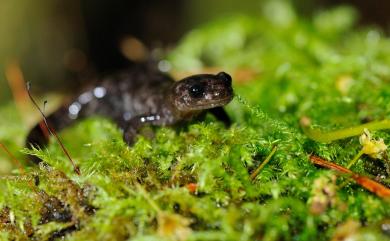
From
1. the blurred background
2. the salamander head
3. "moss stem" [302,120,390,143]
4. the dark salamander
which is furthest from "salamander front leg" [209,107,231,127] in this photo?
the blurred background

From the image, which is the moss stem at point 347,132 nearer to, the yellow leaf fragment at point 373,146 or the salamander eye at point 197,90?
the yellow leaf fragment at point 373,146

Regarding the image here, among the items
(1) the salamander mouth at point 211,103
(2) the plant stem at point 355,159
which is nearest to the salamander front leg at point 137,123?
(1) the salamander mouth at point 211,103

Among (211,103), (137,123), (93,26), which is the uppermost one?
(211,103)

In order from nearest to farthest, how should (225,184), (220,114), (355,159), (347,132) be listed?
(225,184) → (355,159) → (347,132) → (220,114)

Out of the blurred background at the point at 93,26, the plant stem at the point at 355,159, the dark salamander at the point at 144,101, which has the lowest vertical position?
the blurred background at the point at 93,26

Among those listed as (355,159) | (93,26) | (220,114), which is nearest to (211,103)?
(220,114)

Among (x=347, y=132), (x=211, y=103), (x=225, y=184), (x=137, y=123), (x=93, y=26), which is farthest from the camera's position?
(x=93, y=26)

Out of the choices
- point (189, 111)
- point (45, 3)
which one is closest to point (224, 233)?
point (189, 111)

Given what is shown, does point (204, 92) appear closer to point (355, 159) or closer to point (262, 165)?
point (262, 165)
